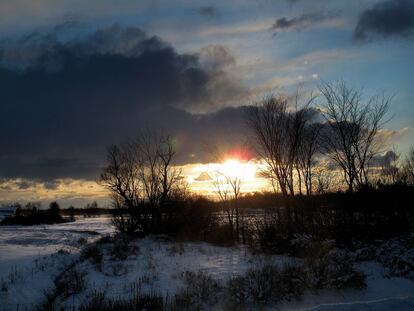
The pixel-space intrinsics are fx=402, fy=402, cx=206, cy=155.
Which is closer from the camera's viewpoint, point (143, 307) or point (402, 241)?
point (143, 307)

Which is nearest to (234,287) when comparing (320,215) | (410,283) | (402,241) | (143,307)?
(143,307)

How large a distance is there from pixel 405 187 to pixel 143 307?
2285 centimetres

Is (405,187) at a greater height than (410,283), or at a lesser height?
greater

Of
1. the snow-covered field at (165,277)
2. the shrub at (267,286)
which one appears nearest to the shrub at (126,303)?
the snow-covered field at (165,277)

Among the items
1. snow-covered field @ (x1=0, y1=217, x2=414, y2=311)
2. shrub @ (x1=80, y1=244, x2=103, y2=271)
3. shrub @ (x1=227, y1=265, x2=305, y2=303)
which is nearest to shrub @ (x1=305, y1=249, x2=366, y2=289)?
snow-covered field @ (x1=0, y1=217, x2=414, y2=311)

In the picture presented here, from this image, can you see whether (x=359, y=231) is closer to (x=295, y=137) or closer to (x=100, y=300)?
(x=295, y=137)

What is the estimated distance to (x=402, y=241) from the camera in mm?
21453

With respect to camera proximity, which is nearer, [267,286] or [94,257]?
[267,286]

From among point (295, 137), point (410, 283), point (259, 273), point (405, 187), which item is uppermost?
point (295, 137)

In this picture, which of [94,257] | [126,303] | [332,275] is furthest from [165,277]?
[94,257]

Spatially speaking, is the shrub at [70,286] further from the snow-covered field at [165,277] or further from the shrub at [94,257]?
the shrub at [94,257]

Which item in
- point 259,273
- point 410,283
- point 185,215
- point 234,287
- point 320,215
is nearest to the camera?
point 234,287

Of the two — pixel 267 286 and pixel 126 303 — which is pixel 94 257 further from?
pixel 267 286

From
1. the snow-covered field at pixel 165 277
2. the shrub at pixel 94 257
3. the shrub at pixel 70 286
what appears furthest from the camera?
the shrub at pixel 94 257
